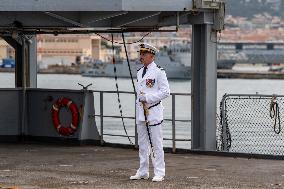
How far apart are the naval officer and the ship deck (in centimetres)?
45

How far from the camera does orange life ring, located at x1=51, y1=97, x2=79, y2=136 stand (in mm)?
18766

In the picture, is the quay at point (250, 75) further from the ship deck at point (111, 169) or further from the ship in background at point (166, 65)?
the ship deck at point (111, 169)

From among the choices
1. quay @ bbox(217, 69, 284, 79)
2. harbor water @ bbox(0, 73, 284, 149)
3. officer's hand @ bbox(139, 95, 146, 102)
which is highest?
officer's hand @ bbox(139, 95, 146, 102)

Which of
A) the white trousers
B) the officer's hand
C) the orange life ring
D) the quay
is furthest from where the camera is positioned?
the quay

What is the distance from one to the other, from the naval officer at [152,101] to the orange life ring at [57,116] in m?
5.61

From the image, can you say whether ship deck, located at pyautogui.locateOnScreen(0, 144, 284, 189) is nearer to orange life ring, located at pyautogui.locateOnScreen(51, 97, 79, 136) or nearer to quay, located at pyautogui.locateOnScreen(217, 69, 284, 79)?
orange life ring, located at pyautogui.locateOnScreen(51, 97, 79, 136)

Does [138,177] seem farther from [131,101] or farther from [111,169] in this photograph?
[131,101]

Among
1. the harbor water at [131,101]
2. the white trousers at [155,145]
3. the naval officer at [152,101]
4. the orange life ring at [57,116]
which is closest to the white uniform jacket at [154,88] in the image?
the naval officer at [152,101]

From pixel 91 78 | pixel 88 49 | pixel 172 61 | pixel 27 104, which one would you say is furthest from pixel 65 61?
pixel 27 104

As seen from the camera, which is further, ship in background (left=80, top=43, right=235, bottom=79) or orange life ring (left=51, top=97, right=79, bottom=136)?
ship in background (left=80, top=43, right=235, bottom=79)

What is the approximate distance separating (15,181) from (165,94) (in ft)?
7.58

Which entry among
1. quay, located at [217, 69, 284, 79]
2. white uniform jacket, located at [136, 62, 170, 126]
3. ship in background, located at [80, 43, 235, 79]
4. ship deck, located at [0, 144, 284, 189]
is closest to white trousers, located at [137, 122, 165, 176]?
white uniform jacket, located at [136, 62, 170, 126]

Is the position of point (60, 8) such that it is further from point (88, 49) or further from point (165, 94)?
point (88, 49)

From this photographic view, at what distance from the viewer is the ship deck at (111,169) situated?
42.7 ft
